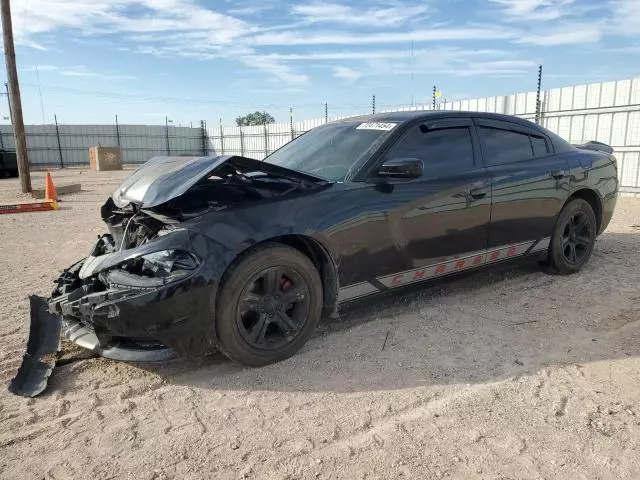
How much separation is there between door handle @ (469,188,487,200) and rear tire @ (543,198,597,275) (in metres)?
1.28

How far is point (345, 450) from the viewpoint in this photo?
2400mm

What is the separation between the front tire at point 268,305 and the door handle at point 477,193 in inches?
62.7

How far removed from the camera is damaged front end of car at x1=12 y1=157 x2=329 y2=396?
2.87 meters

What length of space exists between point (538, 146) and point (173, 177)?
11.6 feet

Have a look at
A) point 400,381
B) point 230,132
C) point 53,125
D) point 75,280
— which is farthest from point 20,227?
point 53,125

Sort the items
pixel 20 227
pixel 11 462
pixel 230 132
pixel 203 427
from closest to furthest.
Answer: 1. pixel 11 462
2. pixel 203 427
3. pixel 20 227
4. pixel 230 132

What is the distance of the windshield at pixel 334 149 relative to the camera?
384 centimetres

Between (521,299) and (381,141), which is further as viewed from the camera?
(521,299)

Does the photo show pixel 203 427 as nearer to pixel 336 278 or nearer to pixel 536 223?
pixel 336 278

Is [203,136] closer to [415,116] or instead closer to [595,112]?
[595,112]

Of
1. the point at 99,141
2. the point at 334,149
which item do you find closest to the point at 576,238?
the point at 334,149

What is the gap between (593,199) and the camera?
539 cm

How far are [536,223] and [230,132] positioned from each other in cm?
3254

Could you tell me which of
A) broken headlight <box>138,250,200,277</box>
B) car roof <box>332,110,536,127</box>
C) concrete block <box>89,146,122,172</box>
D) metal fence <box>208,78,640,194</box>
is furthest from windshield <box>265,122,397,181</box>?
concrete block <box>89,146,122,172</box>
